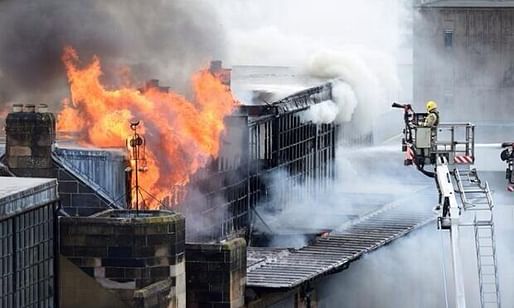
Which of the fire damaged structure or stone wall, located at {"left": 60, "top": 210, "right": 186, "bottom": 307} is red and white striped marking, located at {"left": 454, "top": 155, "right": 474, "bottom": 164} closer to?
the fire damaged structure

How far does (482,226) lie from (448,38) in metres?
35.6

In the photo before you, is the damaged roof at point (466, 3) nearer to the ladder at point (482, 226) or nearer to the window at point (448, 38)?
the window at point (448, 38)

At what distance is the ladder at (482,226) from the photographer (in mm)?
27875

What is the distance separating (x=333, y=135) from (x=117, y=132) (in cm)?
1455

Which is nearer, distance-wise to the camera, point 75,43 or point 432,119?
point 432,119

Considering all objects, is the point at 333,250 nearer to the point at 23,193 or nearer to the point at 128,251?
the point at 128,251

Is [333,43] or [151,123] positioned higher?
[333,43]

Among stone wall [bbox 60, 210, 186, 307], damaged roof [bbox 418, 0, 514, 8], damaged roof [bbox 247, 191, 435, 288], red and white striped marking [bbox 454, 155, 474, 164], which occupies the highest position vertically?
damaged roof [bbox 418, 0, 514, 8]

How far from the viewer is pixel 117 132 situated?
3194cm

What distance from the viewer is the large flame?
3197 cm

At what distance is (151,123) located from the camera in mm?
32750

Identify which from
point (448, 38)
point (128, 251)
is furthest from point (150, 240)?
point (448, 38)

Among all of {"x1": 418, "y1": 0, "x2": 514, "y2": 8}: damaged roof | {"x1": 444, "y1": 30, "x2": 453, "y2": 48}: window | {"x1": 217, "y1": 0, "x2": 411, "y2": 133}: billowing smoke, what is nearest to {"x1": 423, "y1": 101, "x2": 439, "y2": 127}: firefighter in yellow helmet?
{"x1": 217, "y1": 0, "x2": 411, "y2": 133}: billowing smoke

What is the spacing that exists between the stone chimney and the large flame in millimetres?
1820
